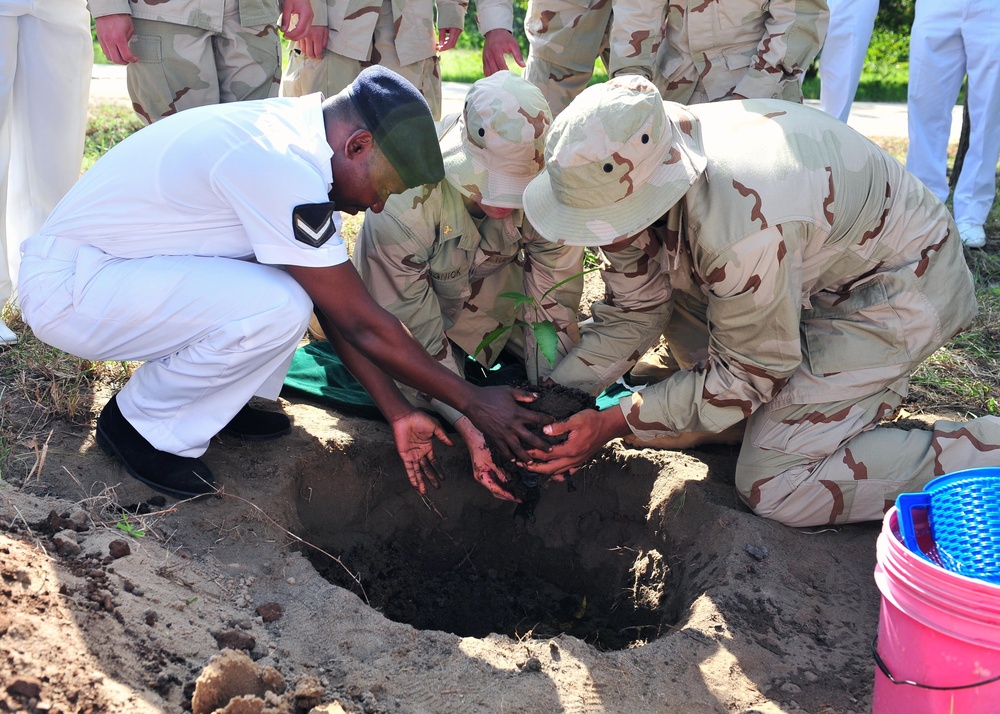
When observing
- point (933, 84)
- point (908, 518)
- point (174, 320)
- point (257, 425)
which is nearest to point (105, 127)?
point (257, 425)

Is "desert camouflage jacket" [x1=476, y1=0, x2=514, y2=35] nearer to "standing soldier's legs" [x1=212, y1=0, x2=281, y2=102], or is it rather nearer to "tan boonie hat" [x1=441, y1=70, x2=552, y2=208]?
"standing soldier's legs" [x1=212, y1=0, x2=281, y2=102]

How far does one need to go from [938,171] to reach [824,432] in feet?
9.46

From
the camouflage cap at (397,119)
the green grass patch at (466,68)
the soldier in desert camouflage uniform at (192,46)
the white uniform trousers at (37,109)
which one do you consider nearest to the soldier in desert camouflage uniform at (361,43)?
the soldier in desert camouflage uniform at (192,46)

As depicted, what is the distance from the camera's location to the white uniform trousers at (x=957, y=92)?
4.62 m

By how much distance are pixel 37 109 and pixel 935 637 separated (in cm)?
335

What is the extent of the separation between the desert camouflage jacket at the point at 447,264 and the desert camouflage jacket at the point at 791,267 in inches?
10.7

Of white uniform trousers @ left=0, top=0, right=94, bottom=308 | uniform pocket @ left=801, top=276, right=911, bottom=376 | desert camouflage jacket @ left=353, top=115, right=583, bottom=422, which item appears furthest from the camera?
white uniform trousers @ left=0, top=0, right=94, bottom=308

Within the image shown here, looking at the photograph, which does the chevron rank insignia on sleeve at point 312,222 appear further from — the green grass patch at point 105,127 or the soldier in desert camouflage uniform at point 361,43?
the green grass patch at point 105,127

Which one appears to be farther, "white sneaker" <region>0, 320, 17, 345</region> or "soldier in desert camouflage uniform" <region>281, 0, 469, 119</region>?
"soldier in desert camouflage uniform" <region>281, 0, 469, 119</region>

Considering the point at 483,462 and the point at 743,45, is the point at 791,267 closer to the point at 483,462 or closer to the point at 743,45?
the point at 483,462

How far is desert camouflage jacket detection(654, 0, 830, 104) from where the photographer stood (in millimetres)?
3490

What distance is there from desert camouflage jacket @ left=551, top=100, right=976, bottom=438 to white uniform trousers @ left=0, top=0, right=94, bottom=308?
2.16 metres

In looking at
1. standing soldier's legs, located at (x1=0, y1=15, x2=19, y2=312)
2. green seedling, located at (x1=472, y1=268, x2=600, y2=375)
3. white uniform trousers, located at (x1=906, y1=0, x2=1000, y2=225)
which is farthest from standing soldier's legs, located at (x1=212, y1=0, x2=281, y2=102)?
white uniform trousers, located at (x1=906, y1=0, x2=1000, y2=225)

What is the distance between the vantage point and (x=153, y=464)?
2605 millimetres
